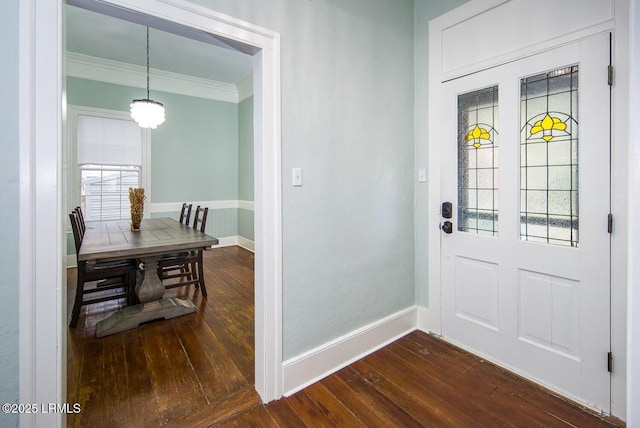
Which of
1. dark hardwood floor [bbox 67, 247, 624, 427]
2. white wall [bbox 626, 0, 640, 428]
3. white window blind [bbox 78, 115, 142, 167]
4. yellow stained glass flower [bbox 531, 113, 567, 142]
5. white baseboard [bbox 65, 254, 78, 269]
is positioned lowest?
dark hardwood floor [bbox 67, 247, 624, 427]

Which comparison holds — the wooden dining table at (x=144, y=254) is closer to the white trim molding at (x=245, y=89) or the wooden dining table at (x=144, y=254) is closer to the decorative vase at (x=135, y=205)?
the decorative vase at (x=135, y=205)

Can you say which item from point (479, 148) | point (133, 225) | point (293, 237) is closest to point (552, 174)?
point (479, 148)

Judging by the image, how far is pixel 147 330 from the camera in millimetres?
2607

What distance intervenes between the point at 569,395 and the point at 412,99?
2286 millimetres

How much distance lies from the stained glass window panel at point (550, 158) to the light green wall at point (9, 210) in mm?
2580

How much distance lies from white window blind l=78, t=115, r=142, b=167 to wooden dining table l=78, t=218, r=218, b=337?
1.99 metres

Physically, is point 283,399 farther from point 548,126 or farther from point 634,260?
point 548,126

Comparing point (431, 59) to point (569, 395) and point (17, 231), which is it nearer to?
point (569, 395)

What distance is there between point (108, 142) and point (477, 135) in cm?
520

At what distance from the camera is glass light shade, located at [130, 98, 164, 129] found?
3600mm

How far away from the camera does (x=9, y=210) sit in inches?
44.6

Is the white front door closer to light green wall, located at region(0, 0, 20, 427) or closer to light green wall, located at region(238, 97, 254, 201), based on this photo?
light green wall, located at region(0, 0, 20, 427)

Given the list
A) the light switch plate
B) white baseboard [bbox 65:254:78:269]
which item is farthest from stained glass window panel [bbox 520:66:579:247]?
white baseboard [bbox 65:254:78:269]

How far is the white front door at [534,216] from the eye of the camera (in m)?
1.68
